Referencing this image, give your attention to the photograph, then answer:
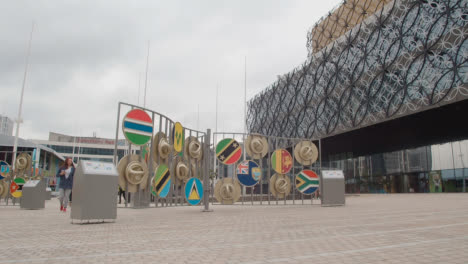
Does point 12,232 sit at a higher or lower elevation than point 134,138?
lower

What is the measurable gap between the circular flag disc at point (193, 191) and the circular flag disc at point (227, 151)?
1.69m

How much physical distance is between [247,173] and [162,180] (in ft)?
12.3

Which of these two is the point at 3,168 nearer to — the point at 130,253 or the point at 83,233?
the point at 83,233

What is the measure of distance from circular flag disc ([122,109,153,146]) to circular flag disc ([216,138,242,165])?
339 cm

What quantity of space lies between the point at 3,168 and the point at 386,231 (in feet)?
57.3

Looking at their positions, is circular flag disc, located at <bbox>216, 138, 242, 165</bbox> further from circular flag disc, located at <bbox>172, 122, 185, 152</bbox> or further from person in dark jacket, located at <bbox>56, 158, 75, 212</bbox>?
person in dark jacket, located at <bbox>56, 158, 75, 212</bbox>

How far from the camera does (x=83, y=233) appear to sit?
242 inches

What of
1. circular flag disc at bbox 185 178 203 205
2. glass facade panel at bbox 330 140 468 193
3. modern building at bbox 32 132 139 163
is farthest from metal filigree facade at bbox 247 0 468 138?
modern building at bbox 32 132 139 163

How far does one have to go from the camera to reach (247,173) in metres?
15.0

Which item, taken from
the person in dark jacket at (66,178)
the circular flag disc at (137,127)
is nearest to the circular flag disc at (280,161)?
the circular flag disc at (137,127)

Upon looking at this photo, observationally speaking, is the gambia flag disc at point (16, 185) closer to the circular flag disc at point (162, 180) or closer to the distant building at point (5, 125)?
the circular flag disc at point (162, 180)

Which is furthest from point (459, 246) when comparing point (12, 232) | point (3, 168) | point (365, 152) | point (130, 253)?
point (365, 152)

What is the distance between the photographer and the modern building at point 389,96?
28672 mm

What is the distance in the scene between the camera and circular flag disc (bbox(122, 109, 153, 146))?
11.1 m
